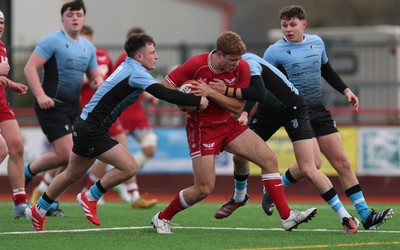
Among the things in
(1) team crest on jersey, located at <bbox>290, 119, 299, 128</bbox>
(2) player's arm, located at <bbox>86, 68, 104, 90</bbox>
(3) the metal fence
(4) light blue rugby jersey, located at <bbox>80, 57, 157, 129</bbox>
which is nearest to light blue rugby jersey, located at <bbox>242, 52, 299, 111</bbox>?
(1) team crest on jersey, located at <bbox>290, 119, 299, 128</bbox>

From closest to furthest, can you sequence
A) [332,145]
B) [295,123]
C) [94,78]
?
[295,123], [332,145], [94,78]

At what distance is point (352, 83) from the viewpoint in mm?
22078

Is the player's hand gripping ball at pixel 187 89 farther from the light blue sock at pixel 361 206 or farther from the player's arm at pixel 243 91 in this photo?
the light blue sock at pixel 361 206

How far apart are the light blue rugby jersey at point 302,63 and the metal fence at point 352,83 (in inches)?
345

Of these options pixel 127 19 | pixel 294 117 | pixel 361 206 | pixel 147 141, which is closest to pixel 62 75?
pixel 294 117

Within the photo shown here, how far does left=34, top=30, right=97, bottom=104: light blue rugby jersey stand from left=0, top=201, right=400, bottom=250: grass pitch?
4.93ft

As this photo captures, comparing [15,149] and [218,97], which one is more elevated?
[218,97]

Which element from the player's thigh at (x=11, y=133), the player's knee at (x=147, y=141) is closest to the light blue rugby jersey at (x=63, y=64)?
the player's thigh at (x=11, y=133)

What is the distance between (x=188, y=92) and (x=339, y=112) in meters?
11.1

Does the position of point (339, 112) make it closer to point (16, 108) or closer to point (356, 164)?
point (356, 164)

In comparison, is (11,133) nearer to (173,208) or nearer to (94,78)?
(94,78)

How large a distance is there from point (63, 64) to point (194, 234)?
3.18 metres

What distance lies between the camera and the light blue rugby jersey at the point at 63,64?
499 inches

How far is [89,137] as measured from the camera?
10.7 metres
